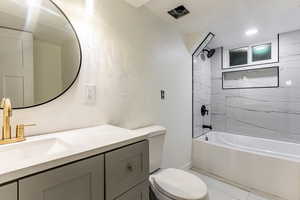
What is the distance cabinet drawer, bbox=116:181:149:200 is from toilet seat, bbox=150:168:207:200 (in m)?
0.39

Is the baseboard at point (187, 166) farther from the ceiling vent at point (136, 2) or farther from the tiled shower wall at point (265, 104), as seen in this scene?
the ceiling vent at point (136, 2)

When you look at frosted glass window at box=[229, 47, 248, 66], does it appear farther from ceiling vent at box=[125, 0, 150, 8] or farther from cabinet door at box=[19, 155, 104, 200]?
cabinet door at box=[19, 155, 104, 200]

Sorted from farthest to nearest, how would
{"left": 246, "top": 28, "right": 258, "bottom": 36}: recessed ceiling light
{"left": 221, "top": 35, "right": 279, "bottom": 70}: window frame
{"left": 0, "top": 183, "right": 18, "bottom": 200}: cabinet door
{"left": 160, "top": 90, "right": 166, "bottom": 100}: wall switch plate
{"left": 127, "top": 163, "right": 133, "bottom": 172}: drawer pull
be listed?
{"left": 221, "top": 35, "right": 279, "bottom": 70}: window frame
{"left": 246, "top": 28, "right": 258, "bottom": 36}: recessed ceiling light
{"left": 160, "top": 90, "right": 166, "bottom": 100}: wall switch plate
{"left": 127, "top": 163, "right": 133, "bottom": 172}: drawer pull
{"left": 0, "top": 183, "right": 18, "bottom": 200}: cabinet door

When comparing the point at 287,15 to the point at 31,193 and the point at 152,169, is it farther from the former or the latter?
the point at 31,193

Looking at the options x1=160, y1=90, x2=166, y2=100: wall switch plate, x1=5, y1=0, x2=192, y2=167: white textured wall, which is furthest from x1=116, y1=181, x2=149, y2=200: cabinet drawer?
x1=160, y1=90, x2=166, y2=100: wall switch plate

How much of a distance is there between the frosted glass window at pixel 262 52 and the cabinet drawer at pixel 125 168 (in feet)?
9.67

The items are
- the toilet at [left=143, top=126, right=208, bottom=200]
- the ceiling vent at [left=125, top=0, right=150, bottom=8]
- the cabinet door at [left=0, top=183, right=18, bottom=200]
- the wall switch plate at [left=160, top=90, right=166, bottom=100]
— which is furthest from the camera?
Answer: the wall switch plate at [left=160, top=90, right=166, bottom=100]

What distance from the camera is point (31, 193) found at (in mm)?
525

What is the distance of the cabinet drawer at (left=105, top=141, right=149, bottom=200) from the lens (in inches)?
29.4

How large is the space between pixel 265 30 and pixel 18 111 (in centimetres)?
313

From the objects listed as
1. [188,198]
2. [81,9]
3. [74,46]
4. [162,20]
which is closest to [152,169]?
[188,198]

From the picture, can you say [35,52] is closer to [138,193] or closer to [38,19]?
[38,19]

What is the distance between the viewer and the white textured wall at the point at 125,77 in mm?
1118

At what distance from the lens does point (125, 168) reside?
0.81 metres
